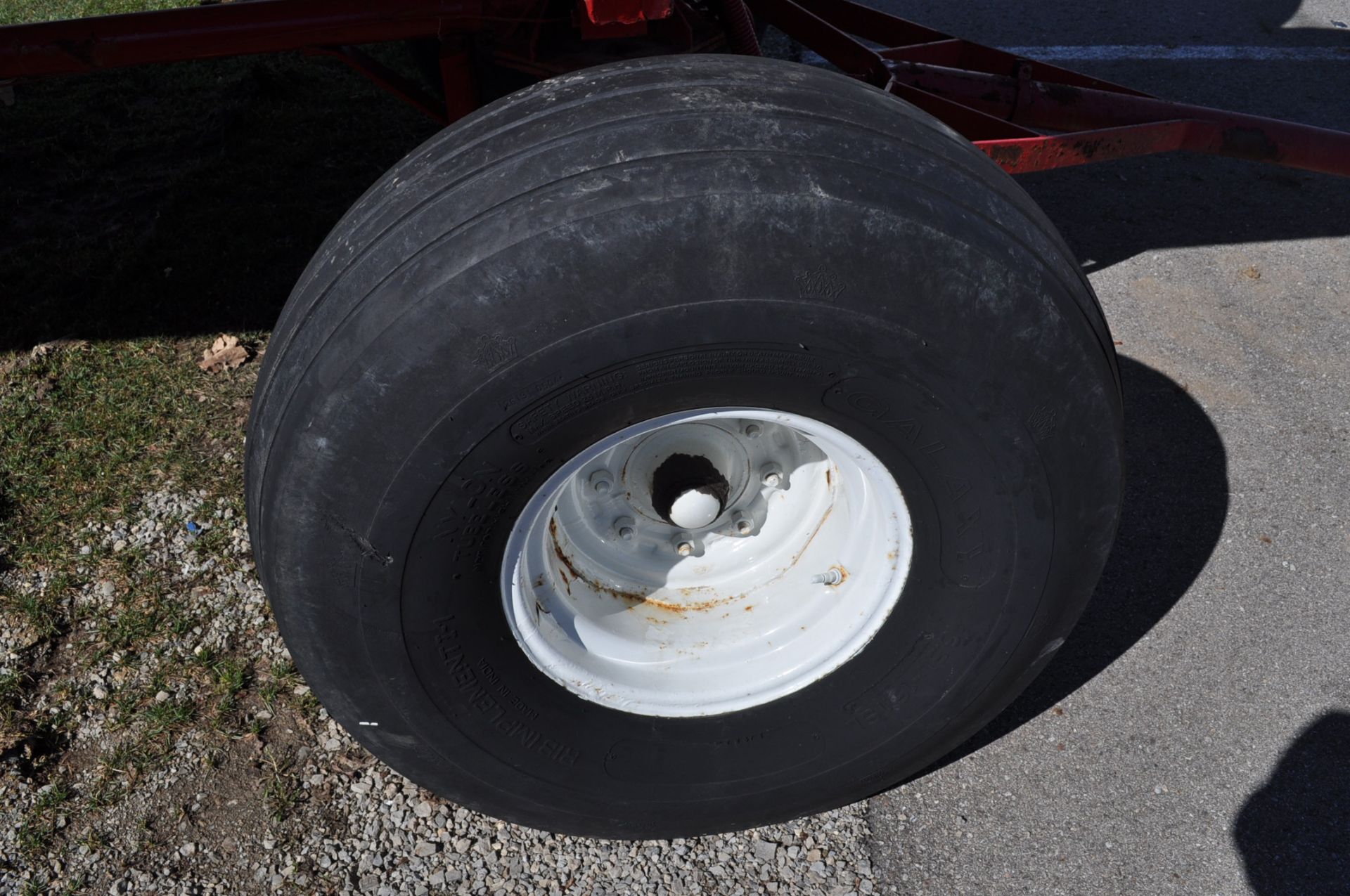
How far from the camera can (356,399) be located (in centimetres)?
154

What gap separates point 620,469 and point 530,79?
132 centimetres

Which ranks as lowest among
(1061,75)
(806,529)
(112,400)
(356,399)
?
(112,400)

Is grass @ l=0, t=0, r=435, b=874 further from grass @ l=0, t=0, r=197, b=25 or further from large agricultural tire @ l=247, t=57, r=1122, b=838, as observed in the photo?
large agricultural tire @ l=247, t=57, r=1122, b=838

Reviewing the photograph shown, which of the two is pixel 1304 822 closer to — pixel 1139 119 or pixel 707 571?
pixel 707 571

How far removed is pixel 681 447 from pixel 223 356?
2058mm

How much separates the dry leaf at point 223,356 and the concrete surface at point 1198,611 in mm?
2517

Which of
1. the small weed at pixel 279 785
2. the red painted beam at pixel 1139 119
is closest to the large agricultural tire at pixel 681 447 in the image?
the small weed at pixel 279 785

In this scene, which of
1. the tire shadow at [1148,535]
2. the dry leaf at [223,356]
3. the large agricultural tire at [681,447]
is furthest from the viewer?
the dry leaf at [223,356]

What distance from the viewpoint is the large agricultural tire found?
1.53 m

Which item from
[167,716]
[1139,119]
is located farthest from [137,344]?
[1139,119]

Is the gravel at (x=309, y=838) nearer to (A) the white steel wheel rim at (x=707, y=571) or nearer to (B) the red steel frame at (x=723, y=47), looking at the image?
(A) the white steel wheel rim at (x=707, y=571)

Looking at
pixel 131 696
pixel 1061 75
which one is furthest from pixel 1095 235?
pixel 131 696

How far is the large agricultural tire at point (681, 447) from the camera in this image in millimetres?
1531

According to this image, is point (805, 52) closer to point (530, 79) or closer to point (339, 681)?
point (530, 79)
